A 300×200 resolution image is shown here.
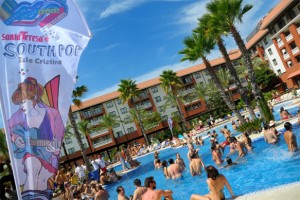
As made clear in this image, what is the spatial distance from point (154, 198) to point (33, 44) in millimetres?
5582

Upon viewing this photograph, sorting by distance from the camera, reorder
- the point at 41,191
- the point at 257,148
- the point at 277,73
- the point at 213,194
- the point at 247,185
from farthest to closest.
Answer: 1. the point at 277,73
2. the point at 257,148
3. the point at 247,185
4. the point at 213,194
5. the point at 41,191

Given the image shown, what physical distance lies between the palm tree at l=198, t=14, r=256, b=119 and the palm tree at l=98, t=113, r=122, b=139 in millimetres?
42095

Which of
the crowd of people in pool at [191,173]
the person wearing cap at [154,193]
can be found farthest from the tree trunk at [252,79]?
the person wearing cap at [154,193]

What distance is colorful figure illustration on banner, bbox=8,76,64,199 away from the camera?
10.3 feet

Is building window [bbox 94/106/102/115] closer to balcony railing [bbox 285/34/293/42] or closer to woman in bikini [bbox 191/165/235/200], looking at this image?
balcony railing [bbox 285/34/293/42]

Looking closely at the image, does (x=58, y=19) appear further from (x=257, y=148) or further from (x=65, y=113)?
(x=257, y=148)

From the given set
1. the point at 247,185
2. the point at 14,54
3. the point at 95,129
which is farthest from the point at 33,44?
the point at 95,129

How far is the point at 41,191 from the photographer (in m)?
3.17

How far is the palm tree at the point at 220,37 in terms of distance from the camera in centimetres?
2342

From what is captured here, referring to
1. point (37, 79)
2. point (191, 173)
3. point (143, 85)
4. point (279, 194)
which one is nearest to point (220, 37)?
point (191, 173)

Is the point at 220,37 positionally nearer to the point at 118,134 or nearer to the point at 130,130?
the point at 130,130

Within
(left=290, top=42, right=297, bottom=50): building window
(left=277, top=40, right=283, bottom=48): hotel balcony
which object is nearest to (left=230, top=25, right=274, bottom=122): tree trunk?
(left=290, top=42, right=297, bottom=50): building window

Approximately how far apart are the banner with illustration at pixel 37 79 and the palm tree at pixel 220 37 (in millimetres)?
21019

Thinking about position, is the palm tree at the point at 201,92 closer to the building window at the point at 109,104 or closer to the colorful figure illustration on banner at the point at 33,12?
the building window at the point at 109,104
